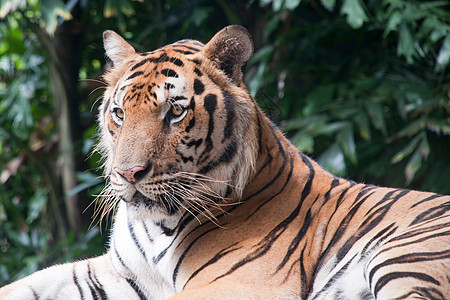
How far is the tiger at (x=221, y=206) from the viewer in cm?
208

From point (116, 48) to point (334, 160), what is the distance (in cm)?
275

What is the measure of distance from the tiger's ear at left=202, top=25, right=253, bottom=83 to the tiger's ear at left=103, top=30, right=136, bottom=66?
0.42 meters

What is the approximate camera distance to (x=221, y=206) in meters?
2.36

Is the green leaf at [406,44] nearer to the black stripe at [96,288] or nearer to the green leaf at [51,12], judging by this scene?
the green leaf at [51,12]

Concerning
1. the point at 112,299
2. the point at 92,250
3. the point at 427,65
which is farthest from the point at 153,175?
the point at 427,65

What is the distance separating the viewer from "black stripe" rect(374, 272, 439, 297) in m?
1.78

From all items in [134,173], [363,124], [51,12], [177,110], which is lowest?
[363,124]

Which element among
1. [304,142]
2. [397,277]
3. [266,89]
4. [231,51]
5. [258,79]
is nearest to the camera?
[397,277]

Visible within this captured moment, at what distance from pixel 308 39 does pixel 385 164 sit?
144 centimetres

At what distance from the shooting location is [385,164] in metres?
5.04

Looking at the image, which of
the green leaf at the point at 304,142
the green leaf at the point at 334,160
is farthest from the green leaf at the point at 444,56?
the green leaf at the point at 304,142

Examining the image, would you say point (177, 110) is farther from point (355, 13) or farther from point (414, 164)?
point (414, 164)

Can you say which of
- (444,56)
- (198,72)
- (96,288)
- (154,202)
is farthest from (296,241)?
(444,56)

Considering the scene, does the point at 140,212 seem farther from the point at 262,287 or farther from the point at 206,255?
the point at 262,287
